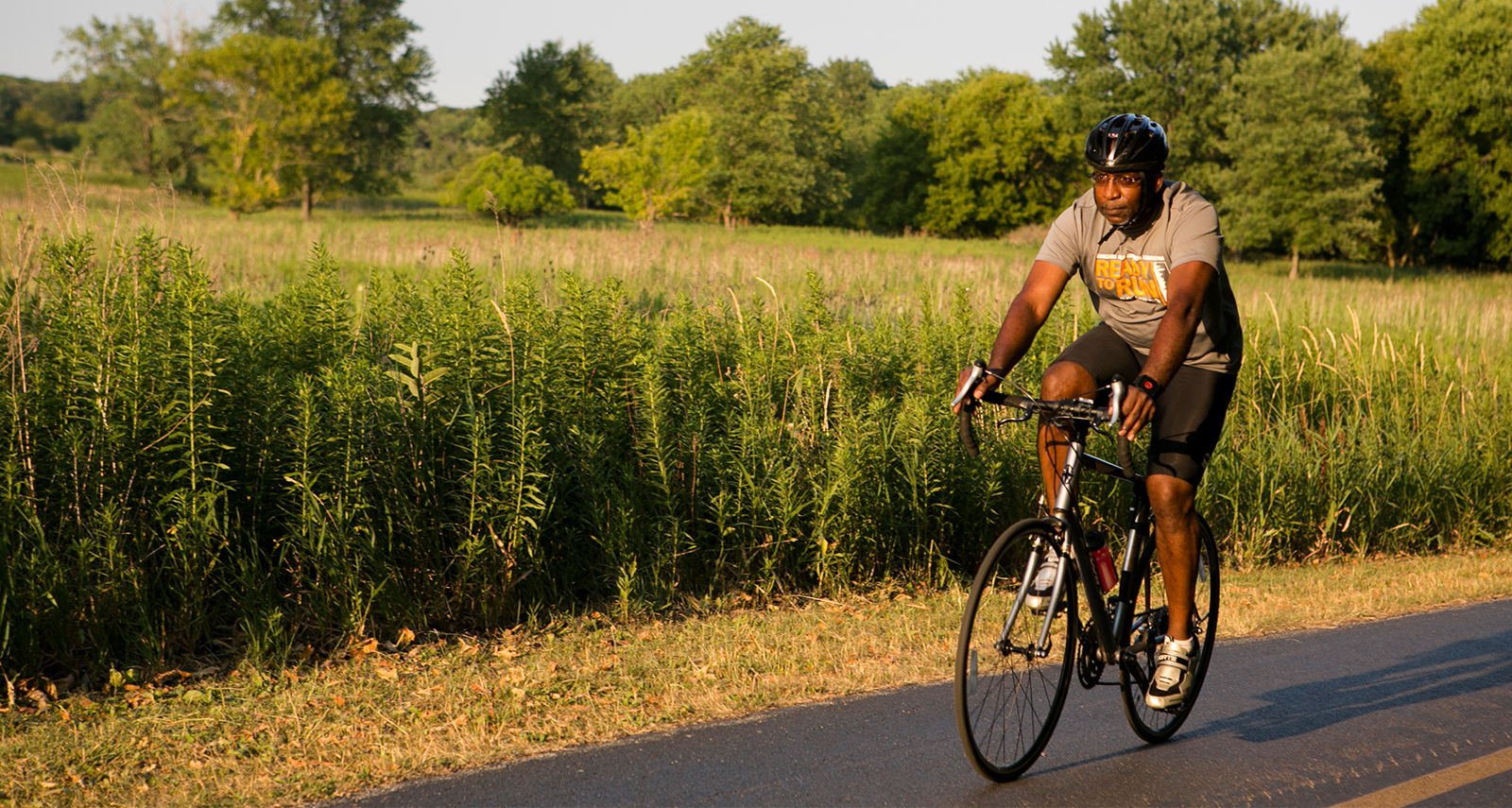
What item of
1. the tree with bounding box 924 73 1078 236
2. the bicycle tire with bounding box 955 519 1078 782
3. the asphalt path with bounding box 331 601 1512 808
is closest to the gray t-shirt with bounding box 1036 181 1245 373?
the bicycle tire with bounding box 955 519 1078 782

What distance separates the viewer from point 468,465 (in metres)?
6.40

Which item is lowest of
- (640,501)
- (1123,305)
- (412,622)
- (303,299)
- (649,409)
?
(412,622)

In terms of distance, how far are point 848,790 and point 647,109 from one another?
4317 inches

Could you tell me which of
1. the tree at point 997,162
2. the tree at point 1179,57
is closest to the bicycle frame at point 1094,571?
the tree at point 1179,57

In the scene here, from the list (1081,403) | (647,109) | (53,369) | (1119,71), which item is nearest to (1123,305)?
(1081,403)

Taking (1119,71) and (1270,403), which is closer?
(1270,403)

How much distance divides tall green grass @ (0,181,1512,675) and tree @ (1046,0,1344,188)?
4142cm

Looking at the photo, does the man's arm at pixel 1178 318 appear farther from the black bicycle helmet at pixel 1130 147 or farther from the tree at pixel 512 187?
the tree at pixel 512 187

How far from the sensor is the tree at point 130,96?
61.3m

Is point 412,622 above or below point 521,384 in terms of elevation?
below

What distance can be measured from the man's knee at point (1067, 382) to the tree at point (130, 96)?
64.1 metres

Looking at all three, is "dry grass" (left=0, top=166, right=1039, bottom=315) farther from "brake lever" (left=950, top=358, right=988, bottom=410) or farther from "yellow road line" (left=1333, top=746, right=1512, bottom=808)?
"yellow road line" (left=1333, top=746, right=1512, bottom=808)

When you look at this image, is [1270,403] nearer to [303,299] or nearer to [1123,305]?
[1123,305]

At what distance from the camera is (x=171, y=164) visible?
60031 mm
